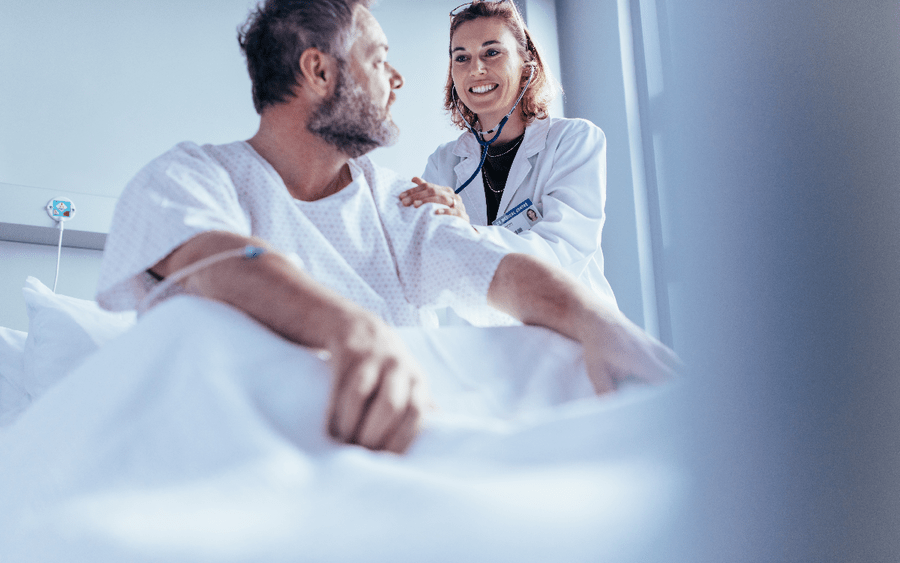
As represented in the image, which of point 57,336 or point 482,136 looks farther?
point 482,136

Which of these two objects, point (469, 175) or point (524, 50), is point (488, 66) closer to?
point (524, 50)

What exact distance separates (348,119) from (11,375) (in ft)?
3.31

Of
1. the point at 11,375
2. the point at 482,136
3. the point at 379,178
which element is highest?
the point at 482,136

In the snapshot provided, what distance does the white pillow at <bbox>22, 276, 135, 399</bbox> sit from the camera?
1.25 metres

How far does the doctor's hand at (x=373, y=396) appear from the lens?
0.49 meters

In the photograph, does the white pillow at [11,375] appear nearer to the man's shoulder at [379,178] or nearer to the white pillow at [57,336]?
the white pillow at [57,336]

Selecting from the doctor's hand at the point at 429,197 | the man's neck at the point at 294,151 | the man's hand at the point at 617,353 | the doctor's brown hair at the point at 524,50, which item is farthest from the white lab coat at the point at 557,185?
the man's hand at the point at 617,353

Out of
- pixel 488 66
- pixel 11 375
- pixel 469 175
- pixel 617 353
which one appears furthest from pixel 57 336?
pixel 488 66

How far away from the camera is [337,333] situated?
1.79 feet

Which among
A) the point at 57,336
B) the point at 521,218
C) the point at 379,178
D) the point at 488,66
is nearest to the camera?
the point at 379,178

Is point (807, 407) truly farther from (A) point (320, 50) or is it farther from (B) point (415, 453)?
(A) point (320, 50)

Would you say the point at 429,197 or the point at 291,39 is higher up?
the point at 291,39

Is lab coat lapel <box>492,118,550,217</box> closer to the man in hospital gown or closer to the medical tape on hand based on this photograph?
the man in hospital gown

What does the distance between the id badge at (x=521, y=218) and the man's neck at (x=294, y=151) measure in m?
0.83
